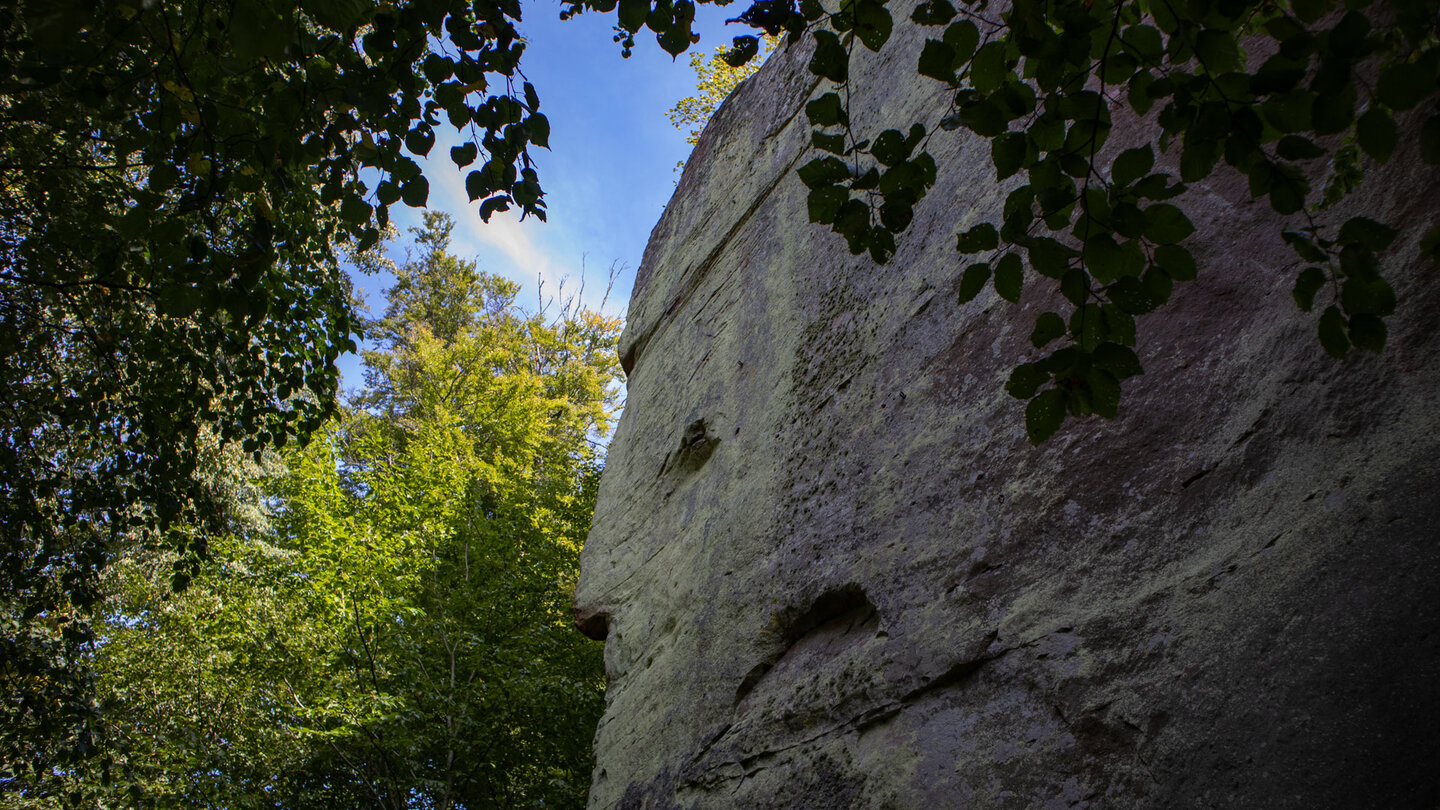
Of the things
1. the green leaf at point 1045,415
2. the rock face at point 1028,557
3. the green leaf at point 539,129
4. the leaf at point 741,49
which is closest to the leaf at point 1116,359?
the green leaf at point 1045,415

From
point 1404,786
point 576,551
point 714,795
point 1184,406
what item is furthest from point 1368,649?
point 576,551

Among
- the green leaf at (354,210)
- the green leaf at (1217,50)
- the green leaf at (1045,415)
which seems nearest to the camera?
the green leaf at (1217,50)

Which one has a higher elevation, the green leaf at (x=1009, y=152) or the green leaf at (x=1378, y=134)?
the green leaf at (x=1009, y=152)

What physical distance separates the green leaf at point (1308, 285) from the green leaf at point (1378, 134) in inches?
9.3

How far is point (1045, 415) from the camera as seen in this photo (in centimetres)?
179

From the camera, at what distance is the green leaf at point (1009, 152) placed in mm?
1804

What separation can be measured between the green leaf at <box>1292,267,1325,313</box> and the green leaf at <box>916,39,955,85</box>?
83 centimetres

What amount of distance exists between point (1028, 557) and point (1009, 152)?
1287 millimetres

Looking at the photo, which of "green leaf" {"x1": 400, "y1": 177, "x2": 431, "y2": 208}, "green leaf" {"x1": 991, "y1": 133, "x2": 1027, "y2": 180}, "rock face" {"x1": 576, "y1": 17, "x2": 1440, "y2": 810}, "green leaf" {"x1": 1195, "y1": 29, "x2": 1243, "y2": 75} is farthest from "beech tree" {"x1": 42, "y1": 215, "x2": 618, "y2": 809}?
"green leaf" {"x1": 1195, "y1": 29, "x2": 1243, "y2": 75}

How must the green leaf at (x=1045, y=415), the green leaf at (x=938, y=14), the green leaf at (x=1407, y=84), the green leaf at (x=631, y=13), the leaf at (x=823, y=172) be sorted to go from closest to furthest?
1. the green leaf at (x=1407, y=84)
2. the green leaf at (x=1045, y=415)
3. the green leaf at (x=938, y=14)
4. the leaf at (x=823, y=172)
5. the green leaf at (x=631, y=13)

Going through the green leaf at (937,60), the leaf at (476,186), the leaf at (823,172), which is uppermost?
the leaf at (476,186)

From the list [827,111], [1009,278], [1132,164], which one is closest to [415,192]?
[827,111]

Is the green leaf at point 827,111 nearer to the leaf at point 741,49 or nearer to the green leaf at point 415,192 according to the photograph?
the leaf at point 741,49

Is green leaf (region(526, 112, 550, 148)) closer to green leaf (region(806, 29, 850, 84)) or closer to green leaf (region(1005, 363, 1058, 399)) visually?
green leaf (region(806, 29, 850, 84))
